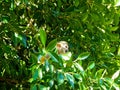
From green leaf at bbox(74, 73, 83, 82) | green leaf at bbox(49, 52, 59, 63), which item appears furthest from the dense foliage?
green leaf at bbox(49, 52, 59, 63)

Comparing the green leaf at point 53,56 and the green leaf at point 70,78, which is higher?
the green leaf at point 53,56

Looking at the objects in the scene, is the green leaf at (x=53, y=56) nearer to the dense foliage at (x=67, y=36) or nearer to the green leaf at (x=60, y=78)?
the green leaf at (x=60, y=78)

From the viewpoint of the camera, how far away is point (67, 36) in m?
2.45

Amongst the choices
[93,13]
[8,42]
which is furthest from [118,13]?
[8,42]

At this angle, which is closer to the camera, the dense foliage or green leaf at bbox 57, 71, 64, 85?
green leaf at bbox 57, 71, 64, 85

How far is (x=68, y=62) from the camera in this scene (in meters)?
1.69

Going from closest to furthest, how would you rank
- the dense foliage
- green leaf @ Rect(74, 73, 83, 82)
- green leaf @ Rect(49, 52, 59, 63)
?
green leaf @ Rect(49, 52, 59, 63)
green leaf @ Rect(74, 73, 83, 82)
the dense foliage

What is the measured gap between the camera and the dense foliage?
6.46 ft

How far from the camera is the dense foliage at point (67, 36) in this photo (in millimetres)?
1969

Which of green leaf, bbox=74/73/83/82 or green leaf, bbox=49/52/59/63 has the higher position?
green leaf, bbox=49/52/59/63

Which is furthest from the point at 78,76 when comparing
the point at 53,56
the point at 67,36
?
the point at 67,36

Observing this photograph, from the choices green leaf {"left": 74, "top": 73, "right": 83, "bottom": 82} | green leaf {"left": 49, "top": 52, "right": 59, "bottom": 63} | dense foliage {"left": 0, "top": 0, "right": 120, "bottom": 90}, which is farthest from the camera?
dense foliage {"left": 0, "top": 0, "right": 120, "bottom": 90}

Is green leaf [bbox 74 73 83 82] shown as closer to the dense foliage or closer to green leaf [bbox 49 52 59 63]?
the dense foliage

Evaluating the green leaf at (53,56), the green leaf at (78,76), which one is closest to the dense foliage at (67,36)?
the green leaf at (78,76)
